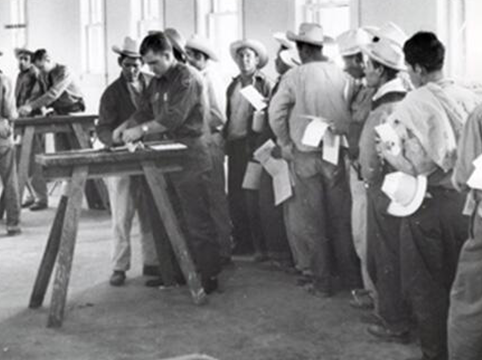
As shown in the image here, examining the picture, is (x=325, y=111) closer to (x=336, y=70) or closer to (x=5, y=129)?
(x=336, y=70)

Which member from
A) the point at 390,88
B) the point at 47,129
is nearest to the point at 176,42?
Result: the point at 47,129

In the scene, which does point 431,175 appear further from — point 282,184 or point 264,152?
point 264,152

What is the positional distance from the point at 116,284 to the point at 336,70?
2.44 metres

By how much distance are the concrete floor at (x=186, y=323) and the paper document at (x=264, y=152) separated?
0.96 m

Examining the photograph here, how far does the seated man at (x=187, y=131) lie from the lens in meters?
6.66

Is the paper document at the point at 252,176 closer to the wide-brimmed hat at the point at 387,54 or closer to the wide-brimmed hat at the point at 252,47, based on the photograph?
the wide-brimmed hat at the point at 252,47

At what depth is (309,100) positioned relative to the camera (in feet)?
21.9

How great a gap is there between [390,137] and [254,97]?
292 centimetres

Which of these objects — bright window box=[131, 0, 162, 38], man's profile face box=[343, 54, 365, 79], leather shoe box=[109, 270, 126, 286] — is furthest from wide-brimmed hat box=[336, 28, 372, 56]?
bright window box=[131, 0, 162, 38]

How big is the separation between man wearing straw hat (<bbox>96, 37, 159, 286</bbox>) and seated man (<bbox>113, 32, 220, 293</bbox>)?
45 cm

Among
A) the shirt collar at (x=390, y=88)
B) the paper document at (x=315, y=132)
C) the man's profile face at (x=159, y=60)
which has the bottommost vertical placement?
the paper document at (x=315, y=132)

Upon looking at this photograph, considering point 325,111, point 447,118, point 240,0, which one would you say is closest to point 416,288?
point 447,118

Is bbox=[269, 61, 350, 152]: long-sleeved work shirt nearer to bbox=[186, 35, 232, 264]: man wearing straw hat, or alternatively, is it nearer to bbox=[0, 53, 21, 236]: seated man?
bbox=[186, 35, 232, 264]: man wearing straw hat

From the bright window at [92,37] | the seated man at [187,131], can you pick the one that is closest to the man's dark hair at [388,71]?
the seated man at [187,131]
